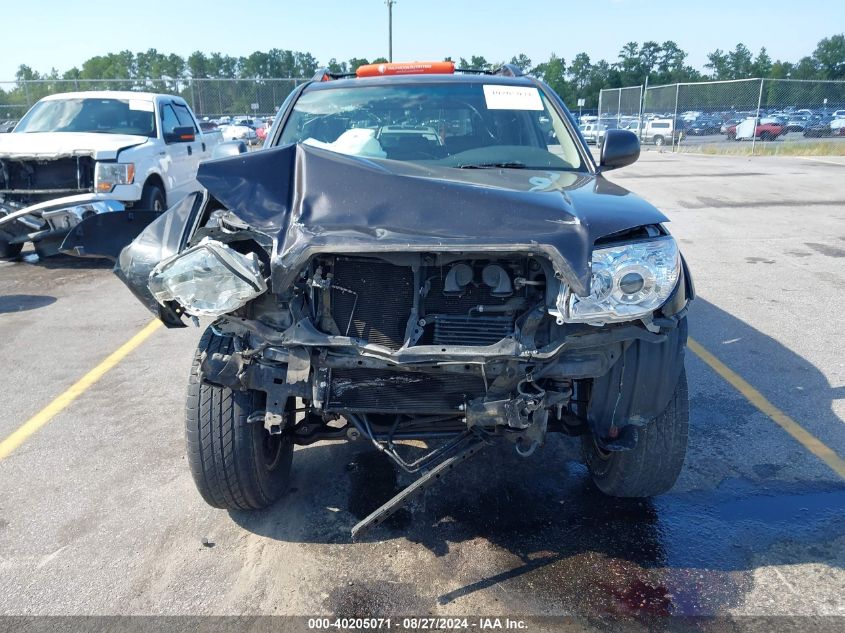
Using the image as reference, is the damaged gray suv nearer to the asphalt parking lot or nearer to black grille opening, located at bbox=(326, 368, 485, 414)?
black grille opening, located at bbox=(326, 368, 485, 414)

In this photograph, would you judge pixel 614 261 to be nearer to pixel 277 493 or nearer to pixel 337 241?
pixel 337 241

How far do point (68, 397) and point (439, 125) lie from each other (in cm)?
301

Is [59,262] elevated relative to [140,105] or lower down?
lower down

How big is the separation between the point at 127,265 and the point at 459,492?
1865 millimetres

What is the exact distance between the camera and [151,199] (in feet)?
29.5

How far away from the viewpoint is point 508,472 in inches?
146

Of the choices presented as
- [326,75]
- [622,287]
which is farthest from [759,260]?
[622,287]

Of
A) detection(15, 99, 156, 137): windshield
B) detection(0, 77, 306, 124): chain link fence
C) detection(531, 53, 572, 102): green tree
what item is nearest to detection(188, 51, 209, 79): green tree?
detection(531, 53, 572, 102): green tree

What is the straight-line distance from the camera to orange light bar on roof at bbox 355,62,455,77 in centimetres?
527

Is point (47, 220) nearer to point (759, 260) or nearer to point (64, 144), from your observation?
point (64, 144)

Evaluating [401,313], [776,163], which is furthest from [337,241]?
[776,163]

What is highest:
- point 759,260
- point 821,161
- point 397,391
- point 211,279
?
point 211,279

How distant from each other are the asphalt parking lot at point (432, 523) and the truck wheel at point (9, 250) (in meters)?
3.47

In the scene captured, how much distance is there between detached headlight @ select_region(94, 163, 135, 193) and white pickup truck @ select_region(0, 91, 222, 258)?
11 millimetres
